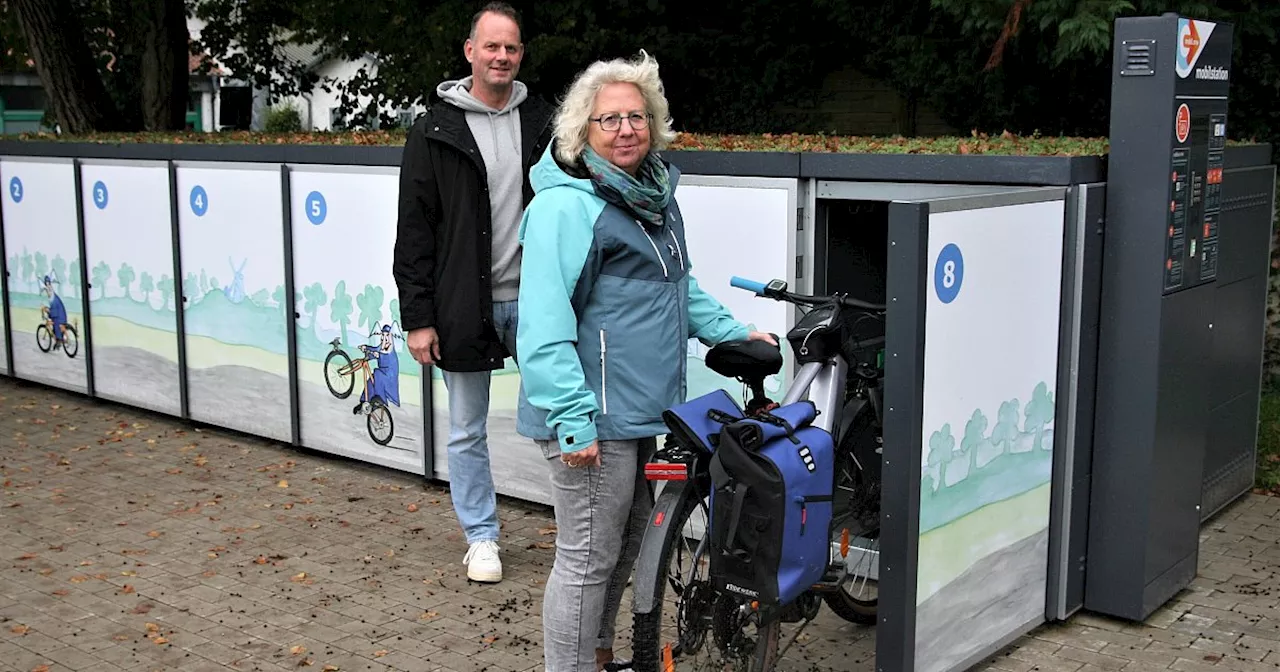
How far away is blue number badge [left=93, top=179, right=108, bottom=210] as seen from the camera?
29.0ft

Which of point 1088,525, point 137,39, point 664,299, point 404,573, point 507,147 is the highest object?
point 137,39

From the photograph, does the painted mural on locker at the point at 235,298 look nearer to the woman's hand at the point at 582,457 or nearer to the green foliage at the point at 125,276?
the green foliage at the point at 125,276

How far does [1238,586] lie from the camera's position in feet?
18.5

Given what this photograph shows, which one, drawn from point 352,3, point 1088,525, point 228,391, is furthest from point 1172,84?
point 352,3

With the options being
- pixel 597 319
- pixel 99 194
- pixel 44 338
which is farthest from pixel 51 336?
pixel 597 319

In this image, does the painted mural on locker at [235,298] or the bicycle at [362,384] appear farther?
the painted mural on locker at [235,298]

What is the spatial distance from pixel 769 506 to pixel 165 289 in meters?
5.80

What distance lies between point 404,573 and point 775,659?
209 centimetres

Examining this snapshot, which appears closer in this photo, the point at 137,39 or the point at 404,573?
the point at 404,573

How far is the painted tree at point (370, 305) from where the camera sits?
7.10 metres

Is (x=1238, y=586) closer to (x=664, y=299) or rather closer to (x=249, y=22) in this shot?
(x=664, y=299)

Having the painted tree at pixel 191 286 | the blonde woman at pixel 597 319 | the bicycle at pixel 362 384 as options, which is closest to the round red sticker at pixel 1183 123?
the blonde woman at pixel 597 319

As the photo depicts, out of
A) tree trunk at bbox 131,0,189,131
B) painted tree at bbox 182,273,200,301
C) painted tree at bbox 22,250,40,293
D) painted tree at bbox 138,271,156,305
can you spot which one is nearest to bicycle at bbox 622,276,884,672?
painted tree at bbox 182,273,200,301

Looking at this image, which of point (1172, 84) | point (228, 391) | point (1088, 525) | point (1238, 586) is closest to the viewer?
point (1172, 84)
